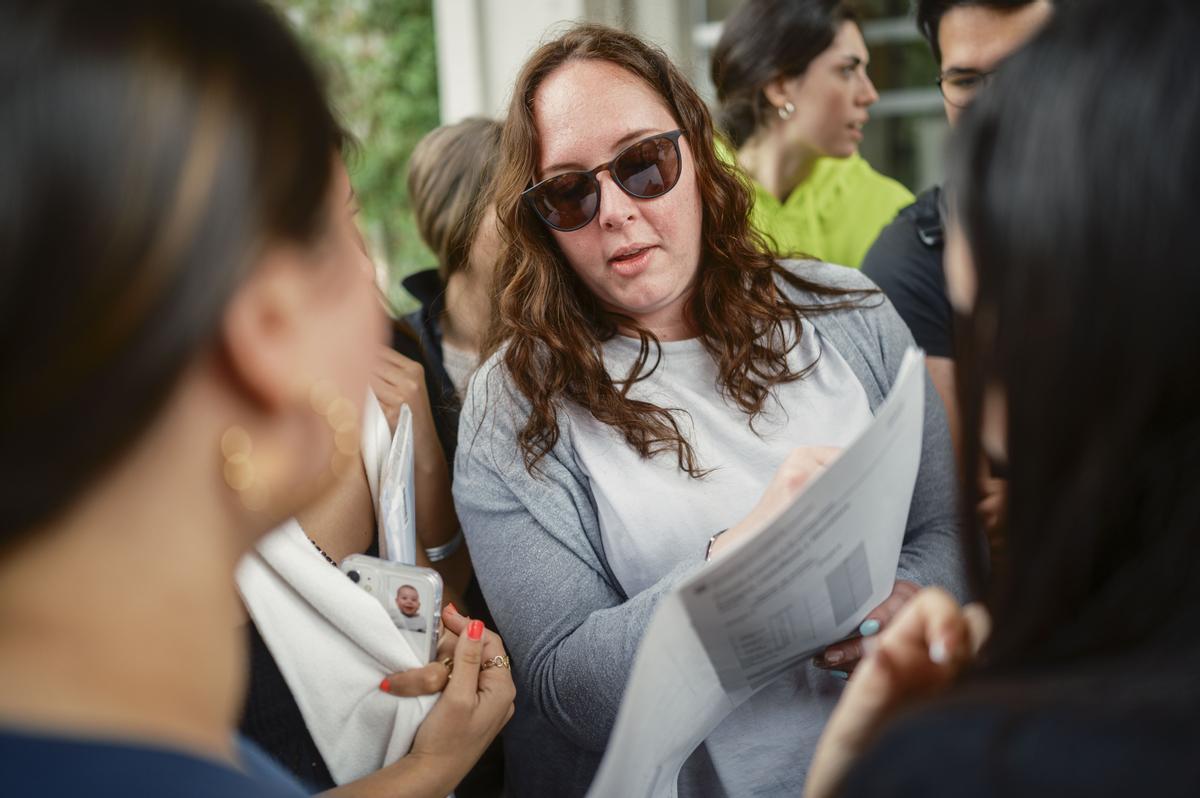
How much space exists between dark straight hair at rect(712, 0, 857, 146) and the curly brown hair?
151 centimetres

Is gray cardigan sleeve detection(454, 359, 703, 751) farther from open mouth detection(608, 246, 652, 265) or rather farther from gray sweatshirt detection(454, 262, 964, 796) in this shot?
open mouth detection(608, 246, 652, 265)

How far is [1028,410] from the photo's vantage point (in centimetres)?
83

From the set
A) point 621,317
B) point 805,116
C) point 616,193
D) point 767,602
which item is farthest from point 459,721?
point 805,116

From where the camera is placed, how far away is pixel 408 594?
147 centimetres

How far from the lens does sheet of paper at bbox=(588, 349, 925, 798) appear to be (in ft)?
3.49

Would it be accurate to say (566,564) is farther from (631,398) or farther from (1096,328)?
(1096,328)

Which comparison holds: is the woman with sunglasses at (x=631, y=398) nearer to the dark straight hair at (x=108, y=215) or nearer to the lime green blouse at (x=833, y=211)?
the dark straight hair at (x=108, y=215)

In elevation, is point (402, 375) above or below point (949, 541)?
above

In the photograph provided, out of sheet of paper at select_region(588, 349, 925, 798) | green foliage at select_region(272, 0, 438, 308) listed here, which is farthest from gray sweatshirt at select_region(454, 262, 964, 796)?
green foliage at select_region(272, 0, 438, 308)

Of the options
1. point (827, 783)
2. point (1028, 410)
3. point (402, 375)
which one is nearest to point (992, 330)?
point (1028, 410)

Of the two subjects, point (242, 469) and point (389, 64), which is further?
point (389, 64)

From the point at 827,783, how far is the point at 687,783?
70 centimetres

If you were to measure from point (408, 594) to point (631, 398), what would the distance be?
1.77 feet

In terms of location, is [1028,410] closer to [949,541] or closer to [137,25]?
[137,25]
